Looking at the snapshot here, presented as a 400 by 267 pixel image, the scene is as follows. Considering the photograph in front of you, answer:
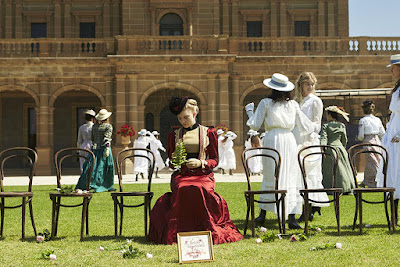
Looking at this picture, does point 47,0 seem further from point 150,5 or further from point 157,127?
point 157,127

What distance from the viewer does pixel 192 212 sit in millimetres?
6703

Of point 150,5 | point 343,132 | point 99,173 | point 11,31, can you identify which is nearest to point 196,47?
point 150,5

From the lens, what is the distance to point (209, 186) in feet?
22.5

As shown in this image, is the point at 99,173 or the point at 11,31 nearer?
the point at 99,173

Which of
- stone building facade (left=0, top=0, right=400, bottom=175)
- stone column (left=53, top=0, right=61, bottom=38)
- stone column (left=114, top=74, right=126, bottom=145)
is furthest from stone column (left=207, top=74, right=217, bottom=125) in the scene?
stone column (left=53, top=0, right=61, bottom=38)

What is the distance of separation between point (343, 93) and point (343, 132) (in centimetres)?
1071

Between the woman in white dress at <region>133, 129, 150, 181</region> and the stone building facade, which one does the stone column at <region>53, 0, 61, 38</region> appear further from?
the woman in white dress at <region>133, 129, 150, 181</region>

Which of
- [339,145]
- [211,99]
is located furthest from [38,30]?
[339,145]

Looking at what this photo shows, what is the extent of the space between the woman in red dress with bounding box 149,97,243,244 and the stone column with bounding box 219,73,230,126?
56.6 ft

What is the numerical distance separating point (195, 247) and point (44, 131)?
66.8 feet

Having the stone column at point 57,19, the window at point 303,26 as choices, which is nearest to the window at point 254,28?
the window at point 303,26

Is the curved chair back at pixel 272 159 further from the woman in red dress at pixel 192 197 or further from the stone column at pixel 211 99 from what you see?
the stone column at pixel 211 99

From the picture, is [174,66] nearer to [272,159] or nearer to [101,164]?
[101,164]

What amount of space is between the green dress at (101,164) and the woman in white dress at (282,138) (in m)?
6.27
